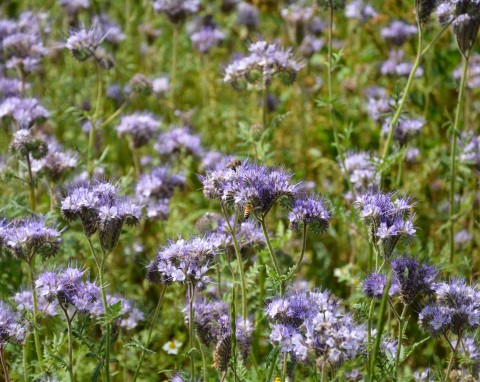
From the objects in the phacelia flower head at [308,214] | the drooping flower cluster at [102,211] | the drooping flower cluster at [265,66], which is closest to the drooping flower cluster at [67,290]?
the drooping flower cluster at [102,211]

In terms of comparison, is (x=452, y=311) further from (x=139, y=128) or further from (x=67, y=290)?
(x=139, y=128)

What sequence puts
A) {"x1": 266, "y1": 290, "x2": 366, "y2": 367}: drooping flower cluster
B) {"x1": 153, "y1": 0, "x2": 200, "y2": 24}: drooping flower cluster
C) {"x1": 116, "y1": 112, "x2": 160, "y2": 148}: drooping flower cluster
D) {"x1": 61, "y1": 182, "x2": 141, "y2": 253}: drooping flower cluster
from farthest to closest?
1. {"x1": 153, "y1": 0, "x2": 200, "y2": 24}: drooping flower cluster
2. {"x1": 116, "y1": 112, "x2": 160, "y2": 148}: drooping flower cluster
3. {"x1": 61, "y1": 182, "x2": 141, "y2": 253}: drooping flower cluster
4. {"x1": 266, "y1": 290, "x2": 366, "y2": 367}: drooping flower cluster

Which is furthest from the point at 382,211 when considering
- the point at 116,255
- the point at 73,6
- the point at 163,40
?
the point at 163,40

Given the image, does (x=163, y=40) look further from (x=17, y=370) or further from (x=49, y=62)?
(x=17, y=370)

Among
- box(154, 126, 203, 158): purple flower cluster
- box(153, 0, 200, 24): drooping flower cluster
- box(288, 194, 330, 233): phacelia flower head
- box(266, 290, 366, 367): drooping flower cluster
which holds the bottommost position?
box(266, 290, 366, 367): drooping flower cluster

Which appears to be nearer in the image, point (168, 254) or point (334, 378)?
point (334, 378)

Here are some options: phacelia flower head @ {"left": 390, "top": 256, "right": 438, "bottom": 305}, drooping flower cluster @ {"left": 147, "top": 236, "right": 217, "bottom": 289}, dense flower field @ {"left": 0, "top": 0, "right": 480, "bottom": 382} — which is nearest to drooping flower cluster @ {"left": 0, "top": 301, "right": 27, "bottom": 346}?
dense flower field @ {"left": 0, "top": 0, "right": 480, "bottom": 382}

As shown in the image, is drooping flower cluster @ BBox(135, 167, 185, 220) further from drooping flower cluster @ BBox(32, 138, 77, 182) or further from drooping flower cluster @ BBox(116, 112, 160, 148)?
drooping flower cluster @ BBox(116, 112, 160, 148)
